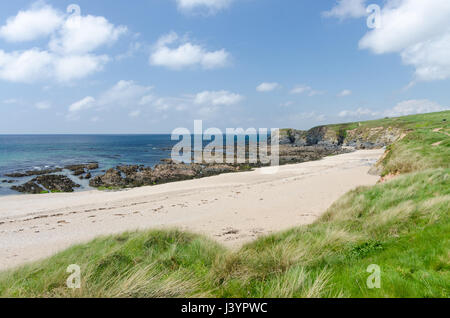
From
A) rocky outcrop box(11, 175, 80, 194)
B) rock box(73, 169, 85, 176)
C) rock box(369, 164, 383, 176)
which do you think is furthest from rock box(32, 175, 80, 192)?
rock box(369, 164, 383, 176)

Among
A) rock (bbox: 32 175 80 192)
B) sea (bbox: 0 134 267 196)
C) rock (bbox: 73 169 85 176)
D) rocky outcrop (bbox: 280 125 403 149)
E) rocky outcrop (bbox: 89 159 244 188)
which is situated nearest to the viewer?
rock (bbox: 32 175 80 192)

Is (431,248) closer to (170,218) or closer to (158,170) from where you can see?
(170,218)

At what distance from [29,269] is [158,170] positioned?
34.0 meters

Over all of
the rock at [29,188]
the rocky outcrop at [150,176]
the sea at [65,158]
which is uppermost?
the sea at [65,158]

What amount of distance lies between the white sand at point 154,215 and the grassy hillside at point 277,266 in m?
2.88

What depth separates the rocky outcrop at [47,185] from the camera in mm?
26734

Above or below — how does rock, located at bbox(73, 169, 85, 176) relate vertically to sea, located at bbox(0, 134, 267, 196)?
below

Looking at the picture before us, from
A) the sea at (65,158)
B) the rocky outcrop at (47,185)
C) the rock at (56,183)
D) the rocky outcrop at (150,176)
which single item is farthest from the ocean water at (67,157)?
the rocky outcrop at (150,176)

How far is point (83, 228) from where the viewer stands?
13016 mm

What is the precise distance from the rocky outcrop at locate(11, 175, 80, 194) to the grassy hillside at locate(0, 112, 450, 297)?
25078mm

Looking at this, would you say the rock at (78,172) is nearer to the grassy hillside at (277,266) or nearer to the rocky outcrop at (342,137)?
the grassy hillside at (277,266)

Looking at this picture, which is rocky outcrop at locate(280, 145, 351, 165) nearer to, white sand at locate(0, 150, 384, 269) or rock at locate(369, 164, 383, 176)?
rock at locate(369, 164, 383, 176)

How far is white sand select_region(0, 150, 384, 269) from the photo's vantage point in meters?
10.8

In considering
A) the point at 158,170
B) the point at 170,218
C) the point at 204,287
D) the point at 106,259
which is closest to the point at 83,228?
the point at 170,218
